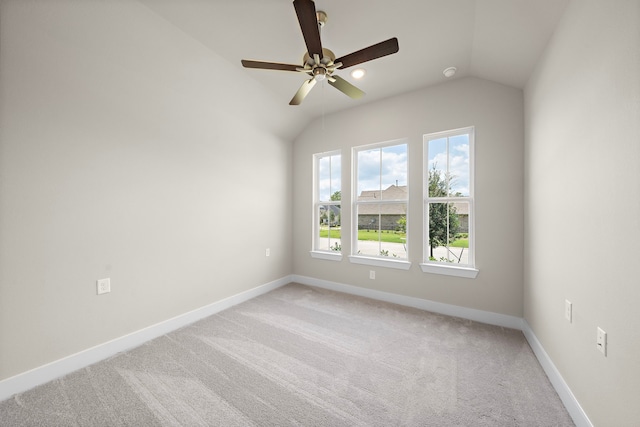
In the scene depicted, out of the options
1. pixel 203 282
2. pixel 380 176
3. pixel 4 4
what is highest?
pixel 4 4

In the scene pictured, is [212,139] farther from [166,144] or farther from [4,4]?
[4,4]

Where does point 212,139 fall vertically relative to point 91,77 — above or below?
below

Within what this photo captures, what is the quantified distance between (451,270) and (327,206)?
199cm

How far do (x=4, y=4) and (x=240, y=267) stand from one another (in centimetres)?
286

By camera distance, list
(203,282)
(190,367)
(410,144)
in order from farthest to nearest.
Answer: (410,144) → (203,282) → (190,367)

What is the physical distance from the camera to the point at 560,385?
1621 millimetres

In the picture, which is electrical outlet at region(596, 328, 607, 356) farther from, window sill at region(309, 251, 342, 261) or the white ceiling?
window sill at region(309, 251, 342, 261)

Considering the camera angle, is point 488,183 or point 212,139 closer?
point 488,183

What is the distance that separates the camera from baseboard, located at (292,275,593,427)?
4.85 feet

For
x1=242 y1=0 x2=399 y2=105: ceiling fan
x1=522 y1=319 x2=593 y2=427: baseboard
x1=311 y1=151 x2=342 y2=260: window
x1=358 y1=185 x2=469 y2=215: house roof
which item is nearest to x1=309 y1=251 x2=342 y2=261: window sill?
x1=311 y1=151 x2=342 y2=260: window

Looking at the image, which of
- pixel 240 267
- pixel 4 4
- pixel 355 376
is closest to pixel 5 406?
pixel 240 267

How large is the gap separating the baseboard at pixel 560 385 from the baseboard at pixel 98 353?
314 centimetres

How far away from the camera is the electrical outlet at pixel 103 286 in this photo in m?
2.03

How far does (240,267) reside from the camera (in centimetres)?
331
